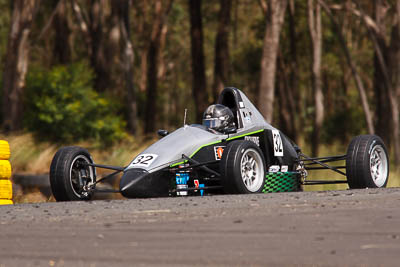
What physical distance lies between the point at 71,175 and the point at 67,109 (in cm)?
1918

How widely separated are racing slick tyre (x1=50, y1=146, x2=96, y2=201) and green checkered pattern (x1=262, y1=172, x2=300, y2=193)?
2496 millimetres

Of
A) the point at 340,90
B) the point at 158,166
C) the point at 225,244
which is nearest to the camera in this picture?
the point at 225,244

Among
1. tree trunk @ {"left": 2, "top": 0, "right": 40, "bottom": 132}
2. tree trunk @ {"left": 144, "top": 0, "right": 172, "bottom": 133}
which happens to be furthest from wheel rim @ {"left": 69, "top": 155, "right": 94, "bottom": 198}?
tree trunk @ {"left": 144, "top": 0, "right": 172, "bottom": 133}

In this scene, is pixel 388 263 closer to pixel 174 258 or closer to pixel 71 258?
pixel 174 258

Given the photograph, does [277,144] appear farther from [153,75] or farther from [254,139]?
[153,75]

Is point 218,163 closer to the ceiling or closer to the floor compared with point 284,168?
closer to the ceiling

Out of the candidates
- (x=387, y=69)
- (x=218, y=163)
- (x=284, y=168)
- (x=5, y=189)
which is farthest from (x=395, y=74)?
(x=5, y=189)

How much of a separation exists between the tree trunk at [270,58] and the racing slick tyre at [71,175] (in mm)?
12365

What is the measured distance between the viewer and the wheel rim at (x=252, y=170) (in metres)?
11.2

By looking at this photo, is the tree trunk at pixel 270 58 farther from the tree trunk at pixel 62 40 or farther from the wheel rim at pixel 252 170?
the tree trunk at pixel 62 40

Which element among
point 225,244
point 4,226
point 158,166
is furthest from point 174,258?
point 158,166

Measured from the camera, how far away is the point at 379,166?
12969mm

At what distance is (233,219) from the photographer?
759 centimetres

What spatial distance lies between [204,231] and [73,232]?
109 cm
